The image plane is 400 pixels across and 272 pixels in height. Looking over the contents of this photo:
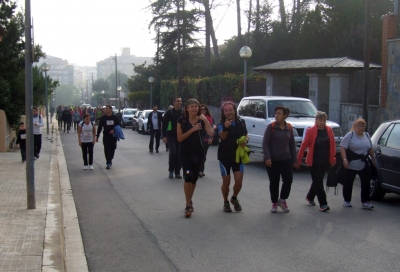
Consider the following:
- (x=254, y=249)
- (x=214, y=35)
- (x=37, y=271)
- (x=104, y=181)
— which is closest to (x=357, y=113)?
(x=104, y=181)

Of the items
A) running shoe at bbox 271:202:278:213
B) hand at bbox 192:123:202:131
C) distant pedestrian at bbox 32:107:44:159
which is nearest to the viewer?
hand at bbox 192:123:202:131

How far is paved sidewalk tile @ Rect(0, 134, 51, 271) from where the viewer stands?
19.1ft

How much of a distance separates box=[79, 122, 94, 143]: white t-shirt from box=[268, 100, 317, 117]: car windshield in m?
4.99

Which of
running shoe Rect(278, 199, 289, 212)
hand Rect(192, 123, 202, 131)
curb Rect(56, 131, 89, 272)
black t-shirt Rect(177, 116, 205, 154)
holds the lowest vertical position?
curb Rect(56, 131, 89, 272)

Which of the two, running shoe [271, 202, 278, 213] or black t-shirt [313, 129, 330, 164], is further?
black t-shirt [313, 129, 330, 164]

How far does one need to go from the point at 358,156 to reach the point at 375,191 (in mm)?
1091

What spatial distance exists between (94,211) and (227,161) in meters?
2.43

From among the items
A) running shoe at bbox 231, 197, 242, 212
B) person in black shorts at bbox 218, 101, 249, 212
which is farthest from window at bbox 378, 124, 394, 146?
running shoe at bbox 231, 197, 242, 212

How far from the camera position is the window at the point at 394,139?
32.0ft

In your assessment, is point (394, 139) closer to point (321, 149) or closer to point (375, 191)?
point (375, 191)

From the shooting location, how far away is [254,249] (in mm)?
6770

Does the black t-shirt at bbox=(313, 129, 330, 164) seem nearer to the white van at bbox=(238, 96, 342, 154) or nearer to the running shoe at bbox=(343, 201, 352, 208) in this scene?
the running shoe at bbox=(343, 201, 352, 208)

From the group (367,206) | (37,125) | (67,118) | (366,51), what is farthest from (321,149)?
(67,118)

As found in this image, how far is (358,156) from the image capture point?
955 centimetres
